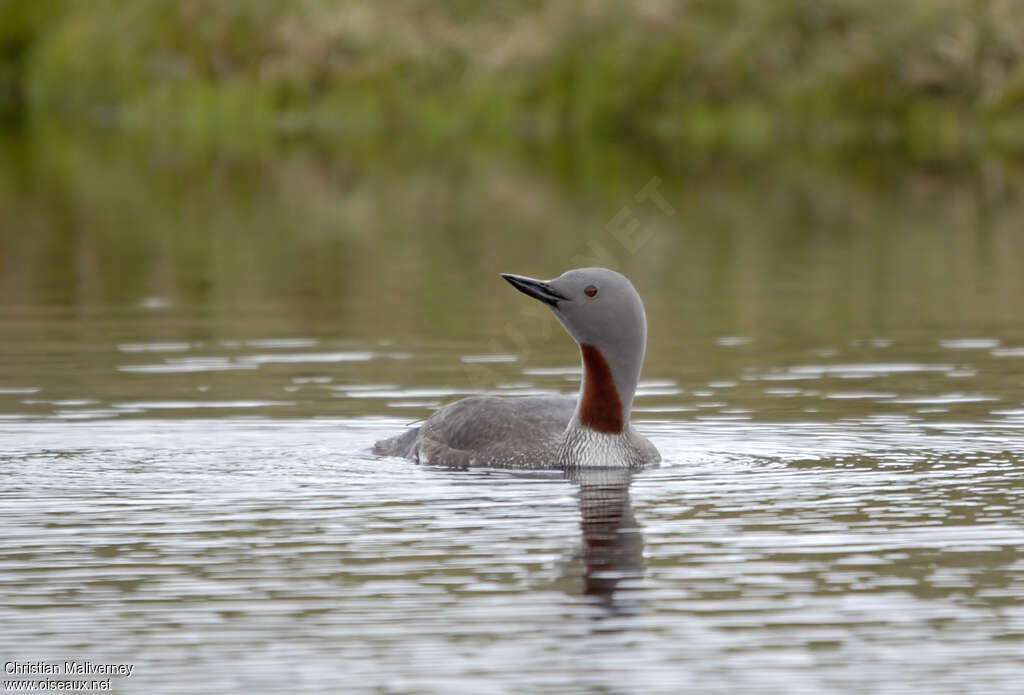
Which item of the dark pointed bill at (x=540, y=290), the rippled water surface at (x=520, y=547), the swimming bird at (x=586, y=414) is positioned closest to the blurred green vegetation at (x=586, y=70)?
the rippled water surface at (x=520, y=547)

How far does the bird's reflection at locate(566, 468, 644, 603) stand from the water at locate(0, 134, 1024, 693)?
27 mm

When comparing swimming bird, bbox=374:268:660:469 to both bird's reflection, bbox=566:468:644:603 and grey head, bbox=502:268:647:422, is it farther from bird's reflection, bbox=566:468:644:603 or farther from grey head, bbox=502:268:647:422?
bird's reflection, bbox=566:468:644:603

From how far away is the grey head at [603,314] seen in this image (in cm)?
1018

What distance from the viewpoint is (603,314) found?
10195mm

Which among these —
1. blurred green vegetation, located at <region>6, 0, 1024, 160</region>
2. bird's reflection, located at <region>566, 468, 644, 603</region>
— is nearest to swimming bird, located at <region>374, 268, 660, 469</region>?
bird's reflection, located at <region>566, 468, 644, 603</region>

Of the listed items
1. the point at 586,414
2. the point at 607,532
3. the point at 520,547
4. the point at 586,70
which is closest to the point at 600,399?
the point at 586,414

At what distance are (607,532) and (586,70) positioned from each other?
37.9 metres

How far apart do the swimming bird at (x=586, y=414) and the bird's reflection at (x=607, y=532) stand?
15 centimetres

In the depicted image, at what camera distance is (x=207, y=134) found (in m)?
52.8

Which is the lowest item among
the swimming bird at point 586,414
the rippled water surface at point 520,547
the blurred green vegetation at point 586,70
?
the rippled water surface at point 520,547

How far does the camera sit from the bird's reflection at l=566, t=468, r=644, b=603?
7.81 metres

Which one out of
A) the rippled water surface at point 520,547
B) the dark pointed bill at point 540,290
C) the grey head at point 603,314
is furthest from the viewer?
the grey head at point 603,314

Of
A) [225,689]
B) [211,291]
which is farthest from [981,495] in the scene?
[211,291]

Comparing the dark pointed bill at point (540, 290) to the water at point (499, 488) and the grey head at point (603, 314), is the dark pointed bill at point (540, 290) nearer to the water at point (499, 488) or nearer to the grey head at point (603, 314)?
the grey head at point (603, 314)
